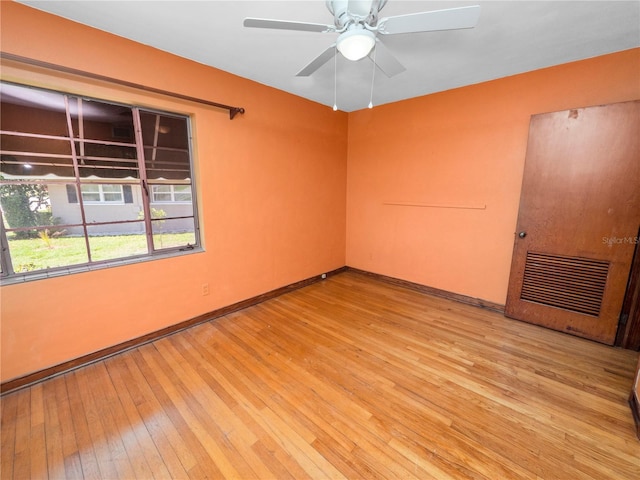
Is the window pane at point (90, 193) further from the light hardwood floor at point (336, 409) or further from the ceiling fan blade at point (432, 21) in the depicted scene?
the ceiling fan blade at point (432, 21)

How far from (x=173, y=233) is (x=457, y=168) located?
3.27 metres

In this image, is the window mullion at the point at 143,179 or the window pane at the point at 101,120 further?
the window mullion at the point at 143,179

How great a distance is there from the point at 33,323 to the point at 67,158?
124 centimetres

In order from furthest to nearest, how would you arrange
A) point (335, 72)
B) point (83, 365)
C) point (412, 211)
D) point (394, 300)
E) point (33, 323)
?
point (412, 211), point (394, 300), point (335, 72), point (83, 365), point (33, 323)

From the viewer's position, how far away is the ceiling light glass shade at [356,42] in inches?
56.1

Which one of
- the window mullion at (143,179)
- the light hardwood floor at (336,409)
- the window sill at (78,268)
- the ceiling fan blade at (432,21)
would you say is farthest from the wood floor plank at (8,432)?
the ceiling fan blade at (432,21)

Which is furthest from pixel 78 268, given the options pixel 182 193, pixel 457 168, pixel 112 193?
pixel 457 168

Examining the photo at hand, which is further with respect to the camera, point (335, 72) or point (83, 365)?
point (335, 72)

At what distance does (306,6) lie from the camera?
171cm

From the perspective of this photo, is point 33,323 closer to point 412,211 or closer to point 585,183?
point 412,211

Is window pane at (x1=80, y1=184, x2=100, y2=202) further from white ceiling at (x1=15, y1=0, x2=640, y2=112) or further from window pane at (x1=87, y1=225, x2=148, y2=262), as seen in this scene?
white ceiling at (x1=15, y1=0, x2=640, y2=112)

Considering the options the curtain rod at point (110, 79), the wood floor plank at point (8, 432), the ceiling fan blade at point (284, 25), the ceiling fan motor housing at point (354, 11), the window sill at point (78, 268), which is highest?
the ceiling fan motor housing at point (354, 11)

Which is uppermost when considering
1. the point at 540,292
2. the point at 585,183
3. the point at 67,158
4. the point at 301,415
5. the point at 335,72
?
the point at 335,72

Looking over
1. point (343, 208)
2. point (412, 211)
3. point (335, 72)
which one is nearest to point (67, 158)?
point (335, 72)
